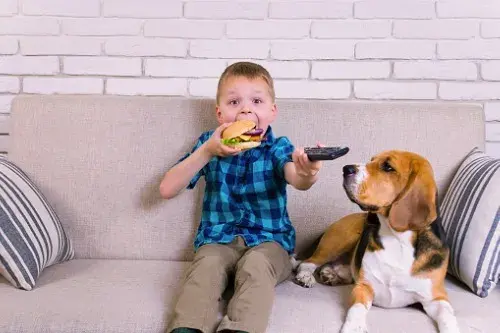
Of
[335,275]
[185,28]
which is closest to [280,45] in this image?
[185,28]

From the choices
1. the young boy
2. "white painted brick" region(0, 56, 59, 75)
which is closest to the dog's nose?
the young boy

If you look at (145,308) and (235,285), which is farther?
(235,285)

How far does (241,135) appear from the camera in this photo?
1886 mm

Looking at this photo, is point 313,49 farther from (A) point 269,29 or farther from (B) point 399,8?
(B) point 399,8

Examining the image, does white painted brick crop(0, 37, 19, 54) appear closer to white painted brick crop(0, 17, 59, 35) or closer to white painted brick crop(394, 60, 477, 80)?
white painted brick crop(0, 17, 59, 35)

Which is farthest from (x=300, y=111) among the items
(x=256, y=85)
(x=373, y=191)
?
(x=373, y=191)

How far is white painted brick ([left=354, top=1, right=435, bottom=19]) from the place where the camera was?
2547mm

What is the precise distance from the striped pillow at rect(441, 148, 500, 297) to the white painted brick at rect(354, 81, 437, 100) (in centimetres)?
60

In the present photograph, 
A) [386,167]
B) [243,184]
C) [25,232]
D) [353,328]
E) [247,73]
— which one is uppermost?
[247,73]

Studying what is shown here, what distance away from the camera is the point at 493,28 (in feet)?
8.34

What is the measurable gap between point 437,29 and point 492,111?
41cm

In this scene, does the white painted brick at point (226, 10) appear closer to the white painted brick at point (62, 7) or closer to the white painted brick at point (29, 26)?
the white painted brick at point (62, 7)

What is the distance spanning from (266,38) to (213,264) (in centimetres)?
114

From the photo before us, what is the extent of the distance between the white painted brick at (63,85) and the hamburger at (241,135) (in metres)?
0.98
